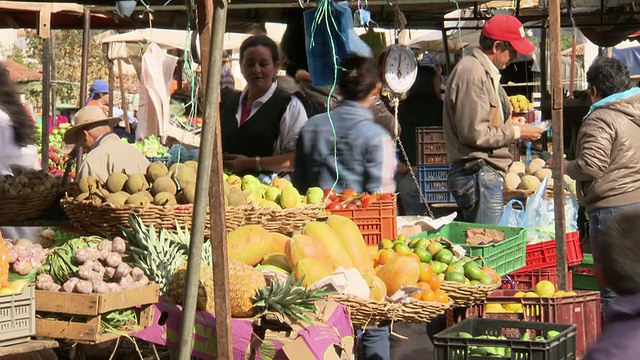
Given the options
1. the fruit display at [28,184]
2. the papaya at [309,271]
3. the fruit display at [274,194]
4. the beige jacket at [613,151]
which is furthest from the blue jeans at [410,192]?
the papaya at [309,271]

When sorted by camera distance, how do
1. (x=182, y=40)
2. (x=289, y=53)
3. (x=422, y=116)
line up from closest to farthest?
1. (x=289, y=53)
2. (x=422, y=116)
3. (x=182, y=40)

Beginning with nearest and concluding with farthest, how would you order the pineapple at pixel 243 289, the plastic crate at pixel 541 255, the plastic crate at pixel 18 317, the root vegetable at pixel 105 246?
1. the plastic crate at pixel 18 317
2. the pineapple at pixel 243 289
3. the root vegetable at pixel 105 246
4. the plastic crate at pixel 541 255

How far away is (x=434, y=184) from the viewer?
9734 mm

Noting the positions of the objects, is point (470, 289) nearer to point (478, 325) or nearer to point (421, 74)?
point (478, 325)

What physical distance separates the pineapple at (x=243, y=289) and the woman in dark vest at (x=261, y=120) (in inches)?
101

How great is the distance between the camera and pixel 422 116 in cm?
1041

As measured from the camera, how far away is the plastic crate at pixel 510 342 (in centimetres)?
427

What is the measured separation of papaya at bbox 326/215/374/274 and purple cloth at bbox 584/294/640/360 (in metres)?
2.31

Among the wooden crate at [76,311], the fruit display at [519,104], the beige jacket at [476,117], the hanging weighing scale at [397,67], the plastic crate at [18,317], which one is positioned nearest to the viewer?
the plastic crate at [18,317]

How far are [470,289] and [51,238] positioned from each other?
252 cm

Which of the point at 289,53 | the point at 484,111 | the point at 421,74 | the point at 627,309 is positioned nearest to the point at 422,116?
the point at 421,74

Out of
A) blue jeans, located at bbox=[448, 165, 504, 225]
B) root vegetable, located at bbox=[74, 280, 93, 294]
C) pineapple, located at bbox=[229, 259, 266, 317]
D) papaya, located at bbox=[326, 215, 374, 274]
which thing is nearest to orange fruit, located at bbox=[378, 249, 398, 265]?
papaya, located at bbox=[326, 215, 374, 274]

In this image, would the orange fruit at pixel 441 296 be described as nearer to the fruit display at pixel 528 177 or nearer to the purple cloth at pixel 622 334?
the purple cloth at pixel 622 334

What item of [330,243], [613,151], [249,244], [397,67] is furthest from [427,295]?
[397,67]
